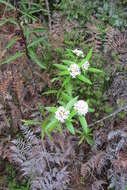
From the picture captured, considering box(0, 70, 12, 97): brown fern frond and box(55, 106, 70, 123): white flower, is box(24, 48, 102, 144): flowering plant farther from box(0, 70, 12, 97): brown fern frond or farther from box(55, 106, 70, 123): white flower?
box(0, 70, 12, 97): brown fern frond

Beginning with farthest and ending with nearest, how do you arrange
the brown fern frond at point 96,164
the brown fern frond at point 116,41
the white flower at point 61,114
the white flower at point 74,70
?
the brown fern frond at point 116,41 → the brown fern frond at point 96,164 → the white flower at point 74,70 → the white flower at point 61,114

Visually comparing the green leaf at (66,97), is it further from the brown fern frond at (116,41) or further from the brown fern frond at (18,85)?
the brown fern frond at (116,41)

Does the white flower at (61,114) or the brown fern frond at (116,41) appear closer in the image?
the white flower at (61,114)

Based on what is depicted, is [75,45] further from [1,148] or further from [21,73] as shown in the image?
[1,148]

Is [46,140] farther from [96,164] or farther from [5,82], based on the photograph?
[5,82]

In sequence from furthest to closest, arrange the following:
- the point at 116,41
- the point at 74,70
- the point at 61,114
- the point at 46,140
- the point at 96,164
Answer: the point at 116,41
the point at 46,140
the point at 96,164
the point at 74,70
the point at 61,114

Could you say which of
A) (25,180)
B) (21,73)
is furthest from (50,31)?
(25,180)

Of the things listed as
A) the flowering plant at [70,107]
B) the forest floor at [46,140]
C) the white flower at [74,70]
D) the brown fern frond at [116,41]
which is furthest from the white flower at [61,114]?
the brown fern frond at [116,41]

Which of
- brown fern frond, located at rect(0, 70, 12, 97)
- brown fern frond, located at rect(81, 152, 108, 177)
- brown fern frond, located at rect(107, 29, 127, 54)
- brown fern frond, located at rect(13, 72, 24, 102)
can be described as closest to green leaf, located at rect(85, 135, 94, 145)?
brown fern frond, located at rect(81, 152, 108, 177)

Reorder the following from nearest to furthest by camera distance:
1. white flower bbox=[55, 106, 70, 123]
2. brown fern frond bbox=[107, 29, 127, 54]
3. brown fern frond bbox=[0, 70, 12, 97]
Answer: white flower bbox=[55, 106, 70, 123]
brown fern frond bbox=[0, 70, 12, 97]
brown fern frond bbox=[107, 29, 127, 54]

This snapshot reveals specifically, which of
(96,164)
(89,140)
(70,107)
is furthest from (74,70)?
(96,164)

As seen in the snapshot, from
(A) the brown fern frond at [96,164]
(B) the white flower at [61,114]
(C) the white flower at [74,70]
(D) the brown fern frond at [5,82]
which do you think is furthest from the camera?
(D) the brown fern frond at [5,82]
